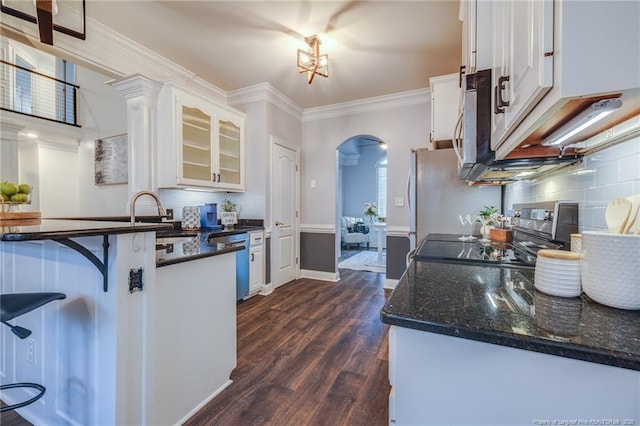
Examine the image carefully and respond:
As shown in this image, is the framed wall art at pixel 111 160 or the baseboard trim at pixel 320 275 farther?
the baseboard trim at pixel 320 275

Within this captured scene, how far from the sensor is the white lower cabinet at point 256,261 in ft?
10.8

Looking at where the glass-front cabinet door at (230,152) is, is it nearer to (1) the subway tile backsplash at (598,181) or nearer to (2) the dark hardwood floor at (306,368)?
(2) the dark hardwood floor at (306,368)

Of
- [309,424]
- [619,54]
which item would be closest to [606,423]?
[619,54]

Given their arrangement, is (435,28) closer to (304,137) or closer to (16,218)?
(304,137)

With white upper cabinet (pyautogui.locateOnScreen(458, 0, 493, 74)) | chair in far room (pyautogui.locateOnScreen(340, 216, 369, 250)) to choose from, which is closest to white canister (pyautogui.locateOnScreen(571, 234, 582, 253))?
white upper cabinet (pyautogui.locateOnScreen(458, 0, 493, 74))

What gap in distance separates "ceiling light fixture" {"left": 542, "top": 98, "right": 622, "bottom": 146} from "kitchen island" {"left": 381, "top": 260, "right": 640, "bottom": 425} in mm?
467

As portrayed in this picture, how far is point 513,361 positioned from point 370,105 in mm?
3817

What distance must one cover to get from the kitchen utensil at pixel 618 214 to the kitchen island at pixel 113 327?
5.32ft

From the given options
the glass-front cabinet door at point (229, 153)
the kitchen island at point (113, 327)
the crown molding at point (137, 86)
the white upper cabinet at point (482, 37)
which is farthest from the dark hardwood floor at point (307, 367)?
the crown molding at point (137, 86)

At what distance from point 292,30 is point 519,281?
247cm

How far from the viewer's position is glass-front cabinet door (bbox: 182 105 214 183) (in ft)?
9.37

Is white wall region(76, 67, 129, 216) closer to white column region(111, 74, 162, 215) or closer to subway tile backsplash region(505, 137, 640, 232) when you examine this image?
white column region(111, 74, 162, 215)

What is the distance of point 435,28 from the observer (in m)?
2.31

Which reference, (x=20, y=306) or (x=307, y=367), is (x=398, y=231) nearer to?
(x=307, y=367)
